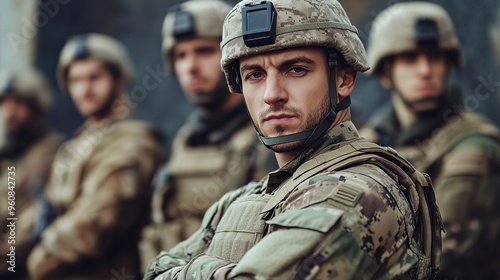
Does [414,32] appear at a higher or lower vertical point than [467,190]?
higher

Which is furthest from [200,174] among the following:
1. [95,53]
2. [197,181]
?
[95,53]

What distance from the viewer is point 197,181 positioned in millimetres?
6777

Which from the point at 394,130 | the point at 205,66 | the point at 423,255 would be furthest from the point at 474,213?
the point at 423,255

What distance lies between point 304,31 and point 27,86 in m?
6.54

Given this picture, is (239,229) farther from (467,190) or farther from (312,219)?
(467,190)

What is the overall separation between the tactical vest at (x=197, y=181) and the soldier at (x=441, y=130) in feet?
2.77

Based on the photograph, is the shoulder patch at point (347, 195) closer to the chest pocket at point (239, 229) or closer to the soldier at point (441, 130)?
the chest pocket at point (239, 229)

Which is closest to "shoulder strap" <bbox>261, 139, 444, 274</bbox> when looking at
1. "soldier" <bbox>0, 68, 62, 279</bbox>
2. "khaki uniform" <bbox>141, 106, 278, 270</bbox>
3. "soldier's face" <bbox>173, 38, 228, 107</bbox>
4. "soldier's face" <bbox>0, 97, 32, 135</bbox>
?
"khaki uniform" <bbox>141, 106, 278, 270</bbox>

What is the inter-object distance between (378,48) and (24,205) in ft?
11.9

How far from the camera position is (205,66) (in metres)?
7.06

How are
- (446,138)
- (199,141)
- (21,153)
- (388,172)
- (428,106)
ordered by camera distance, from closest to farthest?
(388,172) → (446,138) → (428,106) → (199,141) → (21,153)

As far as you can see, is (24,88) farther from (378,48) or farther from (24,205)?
(378,48)

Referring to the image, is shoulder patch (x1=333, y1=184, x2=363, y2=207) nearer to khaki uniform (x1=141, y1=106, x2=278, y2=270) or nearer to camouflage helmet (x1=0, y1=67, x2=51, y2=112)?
khaki uniform (x1=141, y1=106, x2=278, y2=270)

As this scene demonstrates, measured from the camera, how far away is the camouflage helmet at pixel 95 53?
8.32 meters
